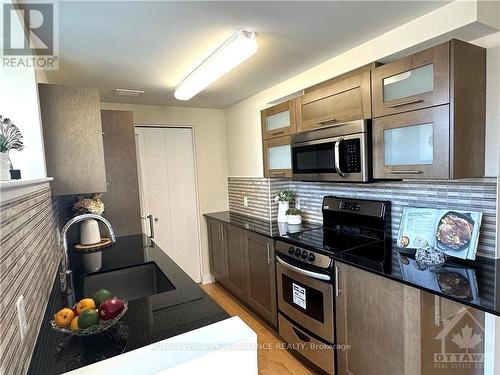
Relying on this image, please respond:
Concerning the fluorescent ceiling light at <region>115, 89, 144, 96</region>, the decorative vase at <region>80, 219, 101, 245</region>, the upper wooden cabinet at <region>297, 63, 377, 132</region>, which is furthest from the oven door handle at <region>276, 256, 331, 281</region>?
the fluorescent ceiling light at <region>115, 89, 144, 96</region>

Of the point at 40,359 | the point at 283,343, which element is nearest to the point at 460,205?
the point at 283,343

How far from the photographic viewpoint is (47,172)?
1.77 m

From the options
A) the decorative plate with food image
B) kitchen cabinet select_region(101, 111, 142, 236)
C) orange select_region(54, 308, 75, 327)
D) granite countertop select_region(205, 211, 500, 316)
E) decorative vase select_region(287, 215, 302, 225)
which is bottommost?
granite countertop select_region(205, 211, 500, 316)

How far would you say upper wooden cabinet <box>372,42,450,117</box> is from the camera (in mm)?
1457

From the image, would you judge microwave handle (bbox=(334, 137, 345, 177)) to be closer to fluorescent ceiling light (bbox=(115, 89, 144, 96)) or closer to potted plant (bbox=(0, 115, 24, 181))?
potted plant (bbox=(0, 115, 24, 181))

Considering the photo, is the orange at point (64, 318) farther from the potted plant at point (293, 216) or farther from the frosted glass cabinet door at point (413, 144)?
the potted plant at point (293, 216)

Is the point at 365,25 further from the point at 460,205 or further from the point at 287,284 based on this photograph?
the point at 287,284

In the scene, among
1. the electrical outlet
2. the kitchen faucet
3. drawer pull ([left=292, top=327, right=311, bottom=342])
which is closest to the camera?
the electrical outlet

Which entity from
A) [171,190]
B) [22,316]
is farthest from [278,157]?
[22,316]

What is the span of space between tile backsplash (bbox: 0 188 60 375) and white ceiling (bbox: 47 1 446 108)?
961 millimetres

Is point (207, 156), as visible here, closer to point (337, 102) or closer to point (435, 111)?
point (337, 102)

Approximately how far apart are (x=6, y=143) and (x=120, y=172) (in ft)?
5.77

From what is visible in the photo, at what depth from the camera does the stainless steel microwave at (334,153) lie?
1.87m

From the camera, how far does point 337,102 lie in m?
2.04
